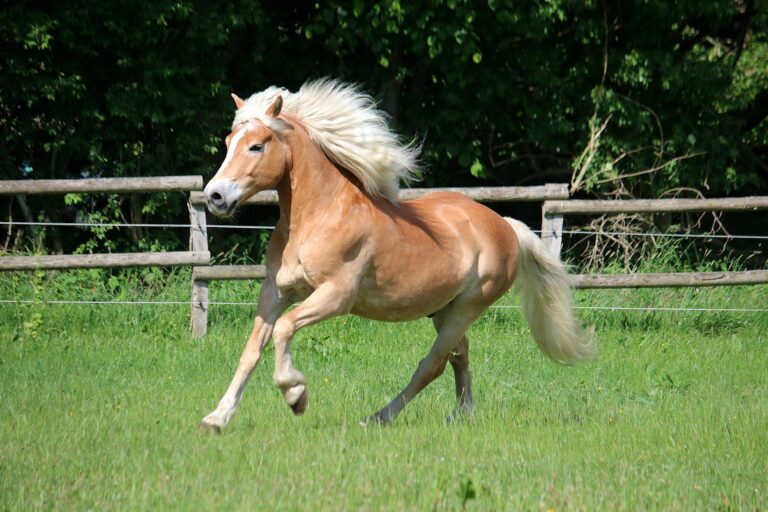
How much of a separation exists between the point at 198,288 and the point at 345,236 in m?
4.37

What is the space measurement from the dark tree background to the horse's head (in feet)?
21.6

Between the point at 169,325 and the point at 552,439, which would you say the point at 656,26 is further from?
the point at 552,439

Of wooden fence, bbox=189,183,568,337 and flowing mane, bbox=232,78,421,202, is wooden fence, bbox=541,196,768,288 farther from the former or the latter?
flowing mane, bbox=232,78,421,202

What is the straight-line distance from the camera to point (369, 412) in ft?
21.7

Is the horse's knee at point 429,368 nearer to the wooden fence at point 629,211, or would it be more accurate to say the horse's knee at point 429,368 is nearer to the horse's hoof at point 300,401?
the horse's hoof at point 300,401

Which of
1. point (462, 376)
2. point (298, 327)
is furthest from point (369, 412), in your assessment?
point (298, 327)

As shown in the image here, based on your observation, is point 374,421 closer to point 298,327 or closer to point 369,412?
point 369,412

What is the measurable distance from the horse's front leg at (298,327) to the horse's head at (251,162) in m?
0.67

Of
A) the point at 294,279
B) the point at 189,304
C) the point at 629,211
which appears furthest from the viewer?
the point at 629,211

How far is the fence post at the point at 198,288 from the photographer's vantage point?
9719mm

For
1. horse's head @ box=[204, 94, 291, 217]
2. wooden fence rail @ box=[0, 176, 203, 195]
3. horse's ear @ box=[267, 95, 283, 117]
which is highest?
horse's ear @ box=[267, 95, 283, 117]

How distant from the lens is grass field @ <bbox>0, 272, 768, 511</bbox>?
4.31 metres

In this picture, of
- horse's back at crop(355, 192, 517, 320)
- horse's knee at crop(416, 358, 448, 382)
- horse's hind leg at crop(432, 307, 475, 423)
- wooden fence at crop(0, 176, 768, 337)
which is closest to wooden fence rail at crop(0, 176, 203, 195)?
wooden fence at crop(0, 176, 768, 337)

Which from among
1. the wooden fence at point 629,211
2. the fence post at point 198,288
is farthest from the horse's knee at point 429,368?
the wooden fence at point 629,211
